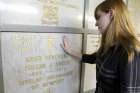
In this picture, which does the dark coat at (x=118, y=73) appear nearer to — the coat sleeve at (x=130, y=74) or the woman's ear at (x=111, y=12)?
the coat sleeve at (x=130, y=74)

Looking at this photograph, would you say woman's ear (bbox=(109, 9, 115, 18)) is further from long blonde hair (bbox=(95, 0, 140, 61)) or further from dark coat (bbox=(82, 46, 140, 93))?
dark coat (bbox=(82, 46, 140, 93))

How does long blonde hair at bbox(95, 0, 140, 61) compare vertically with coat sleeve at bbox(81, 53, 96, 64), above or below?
above

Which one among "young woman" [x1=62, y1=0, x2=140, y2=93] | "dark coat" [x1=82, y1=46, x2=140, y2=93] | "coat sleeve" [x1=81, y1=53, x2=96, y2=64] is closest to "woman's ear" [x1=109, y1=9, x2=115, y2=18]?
"young woman" [x1=62, y1=0, x2=140, y2=93]

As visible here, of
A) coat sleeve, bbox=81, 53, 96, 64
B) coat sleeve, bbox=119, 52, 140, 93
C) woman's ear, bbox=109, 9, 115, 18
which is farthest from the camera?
coat sleeve, bbox=81, 53, 96, 64

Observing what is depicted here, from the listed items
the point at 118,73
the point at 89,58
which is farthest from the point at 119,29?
the point at 89,58

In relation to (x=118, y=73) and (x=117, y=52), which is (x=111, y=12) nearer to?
(x=117, y=52)

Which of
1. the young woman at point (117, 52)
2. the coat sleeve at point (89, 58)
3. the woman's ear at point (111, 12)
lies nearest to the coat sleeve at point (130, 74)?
the young woman at point (117, 52)

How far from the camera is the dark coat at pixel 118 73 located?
92cm

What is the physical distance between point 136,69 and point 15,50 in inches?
24.7

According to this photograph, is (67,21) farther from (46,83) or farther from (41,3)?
(46,83)

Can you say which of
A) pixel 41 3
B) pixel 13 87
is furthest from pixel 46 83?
pixel 41 3

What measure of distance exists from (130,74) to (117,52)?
0.45 ft

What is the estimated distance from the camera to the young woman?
3.04 feet

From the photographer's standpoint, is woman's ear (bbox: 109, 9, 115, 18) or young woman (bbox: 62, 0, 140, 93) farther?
woman's ear (bbox: 109, 9, 115, 18)
